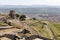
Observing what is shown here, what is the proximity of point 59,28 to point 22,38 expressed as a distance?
25244 mm

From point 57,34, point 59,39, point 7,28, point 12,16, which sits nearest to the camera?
point 7,28

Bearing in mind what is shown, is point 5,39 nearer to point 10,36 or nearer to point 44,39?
point 10,36

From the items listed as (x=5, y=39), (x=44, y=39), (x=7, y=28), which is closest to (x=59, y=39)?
(x=44, y=39)

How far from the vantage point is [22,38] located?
34188 mm

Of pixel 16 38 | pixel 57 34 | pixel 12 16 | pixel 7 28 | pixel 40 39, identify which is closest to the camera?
pixel 16 38

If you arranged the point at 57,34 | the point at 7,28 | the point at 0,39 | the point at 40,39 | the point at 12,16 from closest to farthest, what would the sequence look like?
the point at 0,39, the point at 40,39, the point at 7,28, the point at 57,34, the point at 12,16

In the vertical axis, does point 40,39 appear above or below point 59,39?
above

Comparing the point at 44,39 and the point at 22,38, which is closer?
the point at 22,38

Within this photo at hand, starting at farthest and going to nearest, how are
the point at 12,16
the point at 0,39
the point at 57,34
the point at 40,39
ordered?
the point at 12,16, the point at 57,34, the point at 40,39, the point at 0,39

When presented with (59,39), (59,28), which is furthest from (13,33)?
(59,28)

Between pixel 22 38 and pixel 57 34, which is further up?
pixel 22 38

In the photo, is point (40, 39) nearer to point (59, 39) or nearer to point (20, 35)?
point (20, 35)

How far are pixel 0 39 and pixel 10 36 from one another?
2.95 metres

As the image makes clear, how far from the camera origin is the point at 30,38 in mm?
35656
